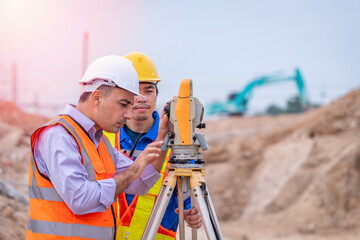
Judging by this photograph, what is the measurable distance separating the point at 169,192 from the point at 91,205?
64 cm

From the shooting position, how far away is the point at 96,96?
2.48 m

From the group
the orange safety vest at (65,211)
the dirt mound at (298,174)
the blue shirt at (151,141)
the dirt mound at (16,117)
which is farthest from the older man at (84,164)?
the dirt mound at (16,117)

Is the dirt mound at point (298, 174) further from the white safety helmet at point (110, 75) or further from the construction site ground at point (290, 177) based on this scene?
the white safety helmet at point (110, 75)

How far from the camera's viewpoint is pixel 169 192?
2.75m

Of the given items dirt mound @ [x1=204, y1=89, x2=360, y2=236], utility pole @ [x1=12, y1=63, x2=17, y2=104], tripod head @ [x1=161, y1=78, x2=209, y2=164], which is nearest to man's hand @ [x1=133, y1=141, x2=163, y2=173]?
tripod head @ [x1=161, y1=78, x2=209, y2=164]

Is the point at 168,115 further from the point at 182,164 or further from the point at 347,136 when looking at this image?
the point at 347,136

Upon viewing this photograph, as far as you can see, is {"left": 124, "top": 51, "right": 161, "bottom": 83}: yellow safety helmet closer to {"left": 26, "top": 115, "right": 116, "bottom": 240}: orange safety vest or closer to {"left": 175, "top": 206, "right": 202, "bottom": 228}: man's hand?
{"left": 175, "top": 206, "right": 202, "bottom": 228}: man's hand

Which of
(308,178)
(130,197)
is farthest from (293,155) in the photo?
(130,197)

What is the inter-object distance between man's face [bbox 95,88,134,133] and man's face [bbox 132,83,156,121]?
1.03 meters

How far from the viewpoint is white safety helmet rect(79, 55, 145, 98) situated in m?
2.47

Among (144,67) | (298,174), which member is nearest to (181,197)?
(144,67)

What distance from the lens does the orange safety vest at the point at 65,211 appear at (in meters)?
2.28

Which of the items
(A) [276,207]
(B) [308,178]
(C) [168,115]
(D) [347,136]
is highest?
(C) [168,115]

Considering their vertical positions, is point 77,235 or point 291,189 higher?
point 77,235
